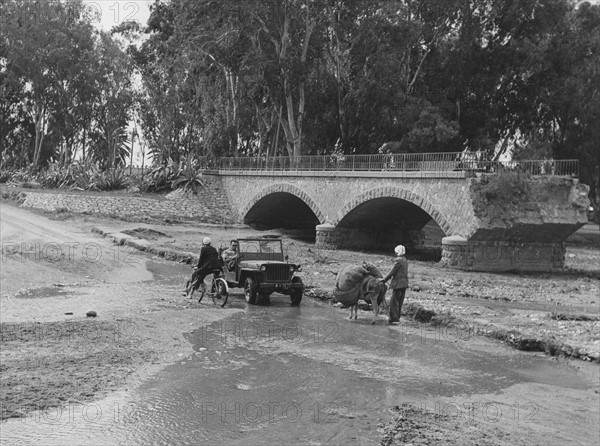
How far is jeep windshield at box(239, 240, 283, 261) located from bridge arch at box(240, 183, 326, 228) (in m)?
21.0

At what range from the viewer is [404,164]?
34250 millimetres

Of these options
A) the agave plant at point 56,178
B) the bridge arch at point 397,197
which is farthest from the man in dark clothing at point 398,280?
the agave plant at point 56,178

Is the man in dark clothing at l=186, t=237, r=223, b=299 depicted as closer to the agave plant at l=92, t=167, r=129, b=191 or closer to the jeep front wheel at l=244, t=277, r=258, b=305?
the jeep front wheel at l=244, t=277, r=258, b=305

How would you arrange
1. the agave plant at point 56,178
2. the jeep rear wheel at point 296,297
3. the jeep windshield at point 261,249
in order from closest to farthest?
the jeep rear wheel at point 296,297 → the jeep windshield at point 261,249 → the agave plant at point 56,178

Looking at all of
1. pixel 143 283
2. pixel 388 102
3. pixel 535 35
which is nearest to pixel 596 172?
pixel 535 35

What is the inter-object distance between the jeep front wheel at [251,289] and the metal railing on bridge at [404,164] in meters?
15.5

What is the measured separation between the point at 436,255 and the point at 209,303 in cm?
2462

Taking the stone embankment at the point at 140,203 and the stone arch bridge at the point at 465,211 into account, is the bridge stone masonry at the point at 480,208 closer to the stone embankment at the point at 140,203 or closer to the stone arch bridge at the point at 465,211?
the stone arch bridge at the point at 465,211

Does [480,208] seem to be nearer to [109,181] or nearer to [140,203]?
[140,203]

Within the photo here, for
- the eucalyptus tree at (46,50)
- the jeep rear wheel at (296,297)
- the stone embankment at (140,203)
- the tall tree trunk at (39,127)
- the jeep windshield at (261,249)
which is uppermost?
the eucalyptus tree at (46,50)

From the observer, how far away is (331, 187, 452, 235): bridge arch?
104ft

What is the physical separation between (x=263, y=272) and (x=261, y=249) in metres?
1.21

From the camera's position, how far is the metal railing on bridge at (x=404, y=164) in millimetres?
30969

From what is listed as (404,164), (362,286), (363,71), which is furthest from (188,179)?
(362,286)
